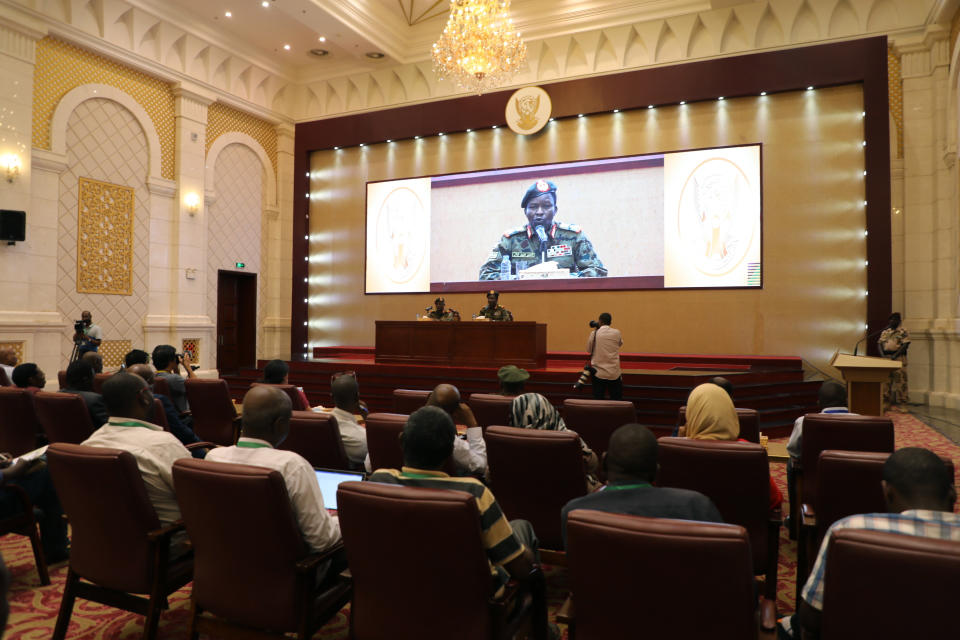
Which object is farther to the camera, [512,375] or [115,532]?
[512,375]

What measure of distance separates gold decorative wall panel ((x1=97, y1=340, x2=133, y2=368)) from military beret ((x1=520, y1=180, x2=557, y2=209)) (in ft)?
21.8

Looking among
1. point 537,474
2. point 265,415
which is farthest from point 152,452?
point 537,474

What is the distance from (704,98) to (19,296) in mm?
9851

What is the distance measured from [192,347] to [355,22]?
6.07 meters

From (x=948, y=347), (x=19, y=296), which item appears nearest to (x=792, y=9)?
(x=948, y=347)

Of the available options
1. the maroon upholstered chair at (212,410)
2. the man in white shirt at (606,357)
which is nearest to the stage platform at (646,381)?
the man in white shirt at (606,357)

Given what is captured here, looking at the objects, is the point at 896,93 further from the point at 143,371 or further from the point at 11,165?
the point at 11,165

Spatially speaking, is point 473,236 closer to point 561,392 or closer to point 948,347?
point 561,392

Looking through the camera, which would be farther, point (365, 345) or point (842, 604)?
point (365, 345)

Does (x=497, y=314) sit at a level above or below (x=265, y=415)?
above

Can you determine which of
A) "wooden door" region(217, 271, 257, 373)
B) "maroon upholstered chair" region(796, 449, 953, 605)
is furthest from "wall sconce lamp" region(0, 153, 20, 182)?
"maroon upholstered chair" region(796, 449, 953, 605)

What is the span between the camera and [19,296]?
7891 millimetres

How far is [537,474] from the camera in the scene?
262 centimetres

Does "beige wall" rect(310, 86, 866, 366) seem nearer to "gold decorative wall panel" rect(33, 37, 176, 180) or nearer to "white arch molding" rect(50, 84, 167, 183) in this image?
"gold decorative wall panel" rect(33, 37, 176, 180)
